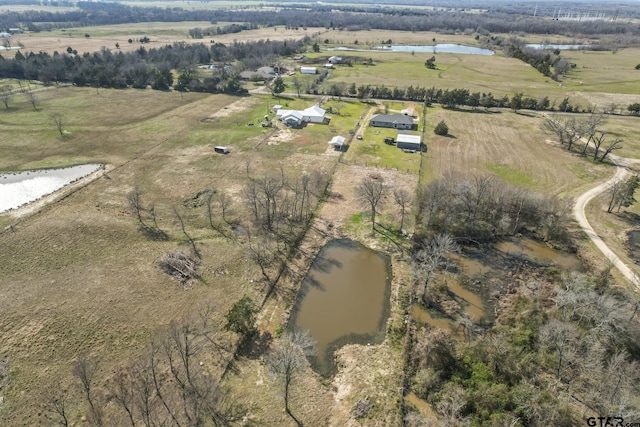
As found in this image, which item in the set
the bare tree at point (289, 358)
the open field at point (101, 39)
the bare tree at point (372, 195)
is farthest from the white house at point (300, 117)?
the open field at point (101, 39)

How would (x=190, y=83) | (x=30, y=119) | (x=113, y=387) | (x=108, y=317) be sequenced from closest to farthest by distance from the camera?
1. (x=113, y=387)
2. (x=108, y=317)
3. (x=30, y=119)
4. (x=190, y=83)

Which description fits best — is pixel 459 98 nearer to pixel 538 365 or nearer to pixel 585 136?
pixel 585 136

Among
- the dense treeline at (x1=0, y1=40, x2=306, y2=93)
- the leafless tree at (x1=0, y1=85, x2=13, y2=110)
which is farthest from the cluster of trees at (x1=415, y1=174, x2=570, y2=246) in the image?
the leafless tree at (x1=0, y1=85, x2=13, y2=110)

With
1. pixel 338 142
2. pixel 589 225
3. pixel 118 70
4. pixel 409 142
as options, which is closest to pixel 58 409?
pixel 338 142

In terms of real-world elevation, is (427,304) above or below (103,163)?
below

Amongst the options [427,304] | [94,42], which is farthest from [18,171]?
[94,42]

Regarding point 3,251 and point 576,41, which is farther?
point 576,41

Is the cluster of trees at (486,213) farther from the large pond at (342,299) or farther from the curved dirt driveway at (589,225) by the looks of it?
the large pond at (342,299)

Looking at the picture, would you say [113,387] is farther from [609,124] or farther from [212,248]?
[609,124]
